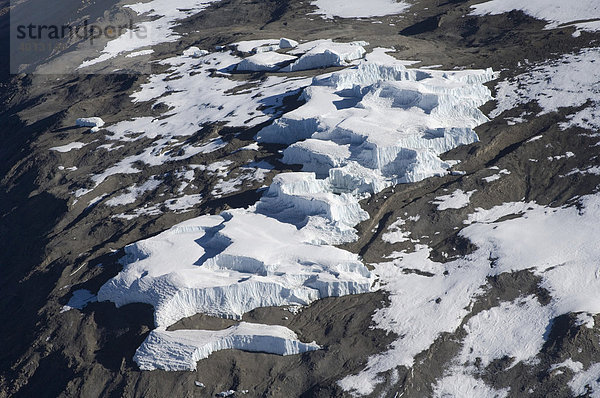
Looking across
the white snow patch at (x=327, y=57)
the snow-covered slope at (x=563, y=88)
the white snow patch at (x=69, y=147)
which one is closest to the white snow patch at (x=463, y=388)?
the snow-covered slope at (x=563, y=88)

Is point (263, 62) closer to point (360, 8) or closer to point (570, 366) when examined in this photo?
point (360, 8)

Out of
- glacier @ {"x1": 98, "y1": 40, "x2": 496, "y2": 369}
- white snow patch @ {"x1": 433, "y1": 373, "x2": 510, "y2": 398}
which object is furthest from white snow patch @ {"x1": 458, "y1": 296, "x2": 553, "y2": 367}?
glacier @ {"x1": 98, "y1": 40, "x2": 496, "y2": 369}

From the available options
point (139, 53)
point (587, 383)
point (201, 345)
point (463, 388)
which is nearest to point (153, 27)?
point (139, 53)

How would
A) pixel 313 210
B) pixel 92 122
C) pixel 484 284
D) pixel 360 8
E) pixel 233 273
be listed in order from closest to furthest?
pixel 484 284
pixel 233 273
pixel 313 210
pixel 92 122
pixel 360 8

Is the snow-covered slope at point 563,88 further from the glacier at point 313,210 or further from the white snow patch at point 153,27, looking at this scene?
the white snow patch at point 153,27

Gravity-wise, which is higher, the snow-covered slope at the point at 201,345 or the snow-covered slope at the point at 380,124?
the snow-covered slope at the point at 380,124
